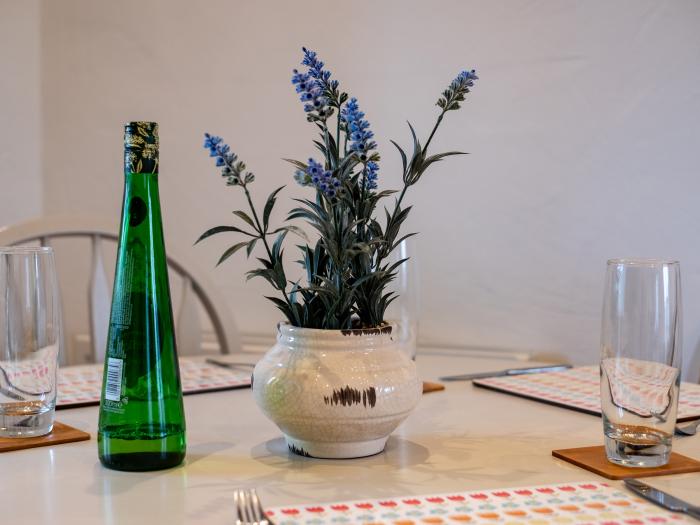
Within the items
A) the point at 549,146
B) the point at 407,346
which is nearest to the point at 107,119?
the point at 549,146

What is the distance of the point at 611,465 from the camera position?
751mm

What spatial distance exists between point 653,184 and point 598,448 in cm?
115

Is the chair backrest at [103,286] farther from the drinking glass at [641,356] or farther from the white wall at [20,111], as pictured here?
Result: the drinking glass at [641,356]

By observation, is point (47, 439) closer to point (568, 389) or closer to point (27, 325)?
point (27, 325)

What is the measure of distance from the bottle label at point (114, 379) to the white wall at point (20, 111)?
72.9 inches

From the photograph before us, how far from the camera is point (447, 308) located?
6.82ft

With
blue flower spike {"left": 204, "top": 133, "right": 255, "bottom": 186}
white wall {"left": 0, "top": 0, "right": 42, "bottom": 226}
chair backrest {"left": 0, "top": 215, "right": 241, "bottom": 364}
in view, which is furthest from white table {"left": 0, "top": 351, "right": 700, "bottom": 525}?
white wall {"left": 0, "top": 0, "right": 42, "bottom": 226}

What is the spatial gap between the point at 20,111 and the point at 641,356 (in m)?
2.17

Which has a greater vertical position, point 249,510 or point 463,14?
point 463,14

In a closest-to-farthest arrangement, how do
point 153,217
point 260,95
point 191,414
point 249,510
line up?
point 249,510 < point 153,217 < point 191,414 < point 260,95

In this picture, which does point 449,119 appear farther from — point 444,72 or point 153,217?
point 153,217

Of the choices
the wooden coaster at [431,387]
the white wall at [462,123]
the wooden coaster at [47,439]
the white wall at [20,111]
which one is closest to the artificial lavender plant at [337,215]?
the wooden coaster at [47,439]

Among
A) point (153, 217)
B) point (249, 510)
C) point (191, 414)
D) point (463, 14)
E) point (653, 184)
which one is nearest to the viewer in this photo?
point (249, 510)

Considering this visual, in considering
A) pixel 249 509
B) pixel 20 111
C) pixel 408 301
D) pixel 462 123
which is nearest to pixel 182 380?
pixel 408 301
